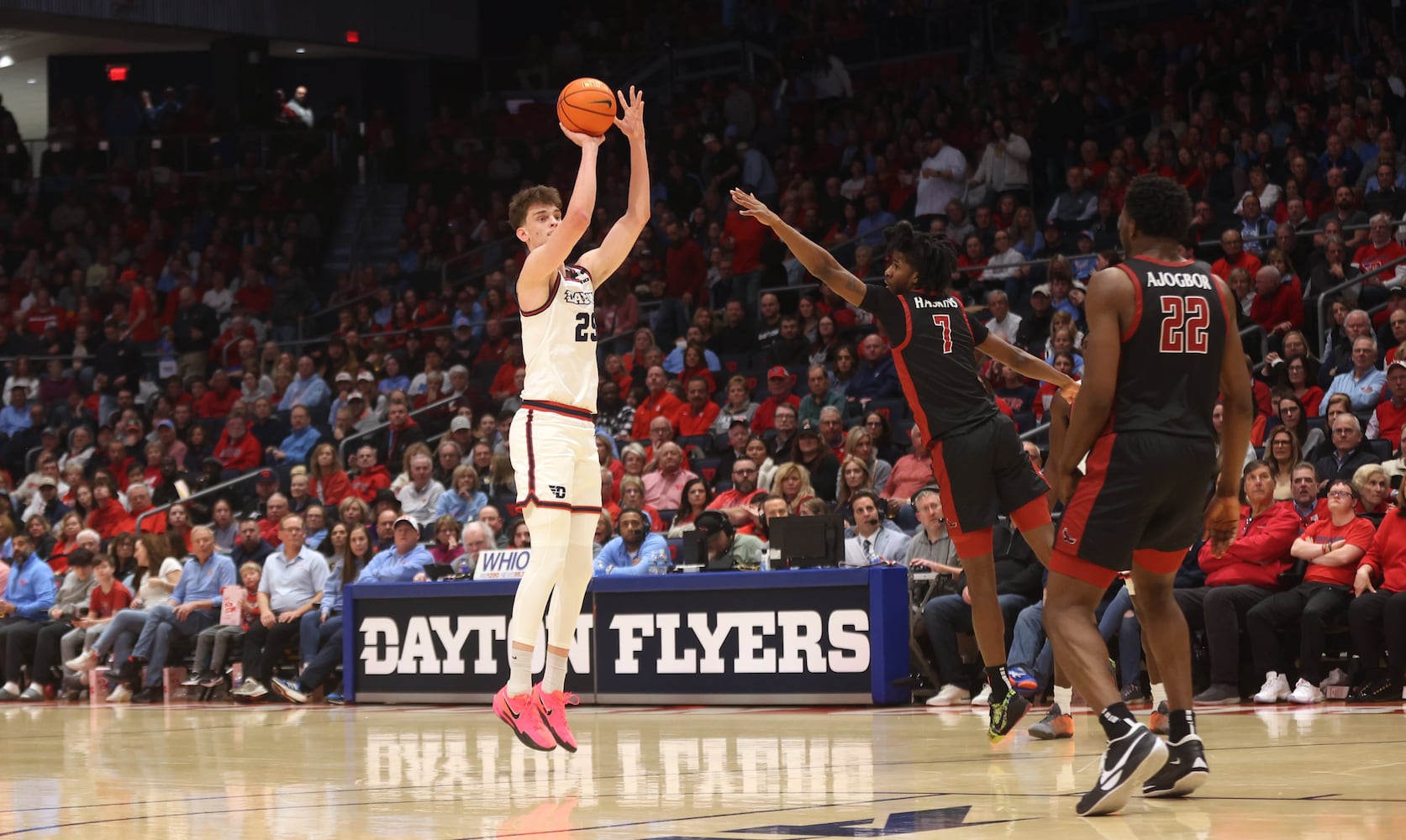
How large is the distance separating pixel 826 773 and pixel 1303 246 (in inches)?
383

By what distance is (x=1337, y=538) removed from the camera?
10477mm

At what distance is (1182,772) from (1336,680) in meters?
5.85

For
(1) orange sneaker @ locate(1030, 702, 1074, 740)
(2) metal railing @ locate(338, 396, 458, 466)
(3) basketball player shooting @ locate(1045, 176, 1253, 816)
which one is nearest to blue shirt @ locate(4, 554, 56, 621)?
(2) metal railing @ locate(338, 396, 458, 466)

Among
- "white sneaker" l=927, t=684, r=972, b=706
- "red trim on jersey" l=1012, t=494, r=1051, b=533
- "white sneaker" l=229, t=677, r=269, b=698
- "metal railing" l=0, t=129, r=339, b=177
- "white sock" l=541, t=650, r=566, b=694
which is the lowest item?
"white sneaker" l=229, t=677, r=269, b=698

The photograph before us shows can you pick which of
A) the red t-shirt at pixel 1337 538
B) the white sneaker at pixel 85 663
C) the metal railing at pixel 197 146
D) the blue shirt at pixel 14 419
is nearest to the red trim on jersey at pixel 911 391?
the red t-shirt at pixel 1337 538

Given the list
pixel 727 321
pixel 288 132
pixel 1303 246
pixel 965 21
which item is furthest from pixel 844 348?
pixel 288 132

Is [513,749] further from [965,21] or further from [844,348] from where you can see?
[965,21]

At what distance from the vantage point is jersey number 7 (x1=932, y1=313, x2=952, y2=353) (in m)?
7.42

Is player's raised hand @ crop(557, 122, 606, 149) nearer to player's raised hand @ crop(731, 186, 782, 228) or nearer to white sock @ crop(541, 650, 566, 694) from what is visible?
player's raised hand @ crop(731, 186, 782, 228)

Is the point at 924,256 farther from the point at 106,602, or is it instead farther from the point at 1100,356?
the point at 106,602

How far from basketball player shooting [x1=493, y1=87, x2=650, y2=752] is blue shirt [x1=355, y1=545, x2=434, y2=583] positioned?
6415mm

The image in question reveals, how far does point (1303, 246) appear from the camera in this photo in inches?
569

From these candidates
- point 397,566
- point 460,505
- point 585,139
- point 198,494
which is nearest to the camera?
point 585,139

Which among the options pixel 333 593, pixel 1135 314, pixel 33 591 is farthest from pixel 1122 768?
pixel 33 591
